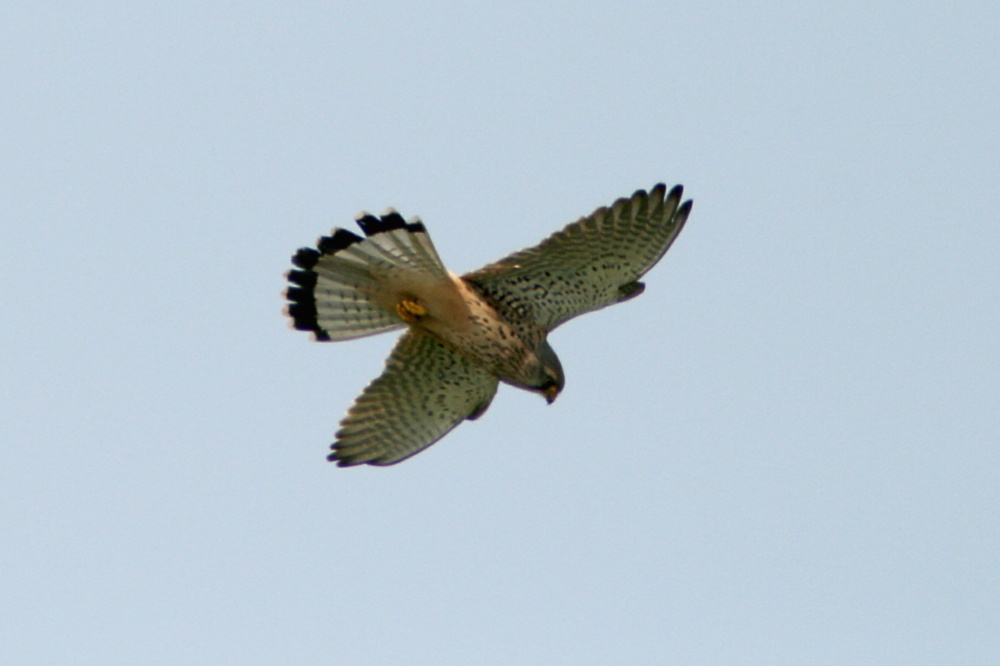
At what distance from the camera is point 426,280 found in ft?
34.1

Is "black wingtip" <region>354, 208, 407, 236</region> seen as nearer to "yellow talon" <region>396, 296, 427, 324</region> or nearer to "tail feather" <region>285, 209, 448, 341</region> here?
"tail feather" <region>285, 209, 448, 341</region>

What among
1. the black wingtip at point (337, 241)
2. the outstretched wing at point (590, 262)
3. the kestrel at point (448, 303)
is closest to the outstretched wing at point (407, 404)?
the kestrel at point (448, 303)

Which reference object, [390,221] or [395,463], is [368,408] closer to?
[395,463]

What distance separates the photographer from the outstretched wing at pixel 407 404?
11305mm

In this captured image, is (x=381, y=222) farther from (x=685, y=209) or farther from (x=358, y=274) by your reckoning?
(x=685, y=209)

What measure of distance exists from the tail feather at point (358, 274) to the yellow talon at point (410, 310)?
0.27 feet

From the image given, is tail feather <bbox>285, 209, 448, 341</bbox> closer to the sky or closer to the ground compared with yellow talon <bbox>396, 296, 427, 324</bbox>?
closer to the sky

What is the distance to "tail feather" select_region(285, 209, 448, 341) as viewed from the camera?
10.1 m

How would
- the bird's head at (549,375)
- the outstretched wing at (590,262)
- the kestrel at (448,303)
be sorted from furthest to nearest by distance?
the bird's head at (549,375) < the kestrel at (448,303) < the outstretched wing at (590,262)

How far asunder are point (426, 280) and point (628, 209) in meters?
1.42

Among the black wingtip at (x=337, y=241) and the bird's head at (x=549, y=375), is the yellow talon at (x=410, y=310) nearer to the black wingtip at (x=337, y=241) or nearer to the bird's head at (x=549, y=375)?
the black wingtip at (x=337, y=241)

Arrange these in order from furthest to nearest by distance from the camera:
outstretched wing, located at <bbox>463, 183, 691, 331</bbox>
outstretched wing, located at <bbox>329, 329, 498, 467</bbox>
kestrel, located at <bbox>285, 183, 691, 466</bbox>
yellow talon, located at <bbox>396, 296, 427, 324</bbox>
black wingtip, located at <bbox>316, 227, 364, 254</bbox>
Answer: outstretched wing, located at <bbox>329, 329, 498, 467</bbox>, yellow talon, located at <bbox>396, 296, 427, 324</bbox>, black wingtip, located at <bbox>316, 227, 364, 254</bbox>, kestrel, located at <bbox>285, 183, 691, 466</bbox>, outstretched wing, located at <bbox>463, 183, 691, 331</bbox>

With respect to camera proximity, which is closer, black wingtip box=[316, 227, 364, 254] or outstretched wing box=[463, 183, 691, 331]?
outstretched wing box=[463, 183, 691, 331]

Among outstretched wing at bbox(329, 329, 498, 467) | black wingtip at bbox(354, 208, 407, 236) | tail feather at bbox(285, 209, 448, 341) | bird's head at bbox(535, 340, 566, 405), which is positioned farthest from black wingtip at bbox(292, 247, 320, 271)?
bird's head at bbox(535, 340, 566, 405)
